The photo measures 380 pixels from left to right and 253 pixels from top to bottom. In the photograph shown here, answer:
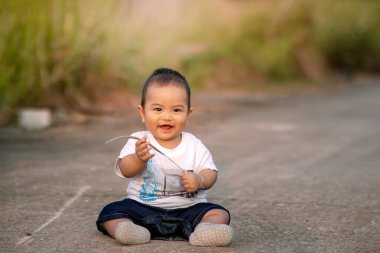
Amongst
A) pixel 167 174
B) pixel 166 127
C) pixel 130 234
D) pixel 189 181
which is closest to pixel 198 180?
pixel 189 181

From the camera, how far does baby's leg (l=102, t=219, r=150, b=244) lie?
3.19 metres

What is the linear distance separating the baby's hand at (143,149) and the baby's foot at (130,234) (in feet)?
0.99

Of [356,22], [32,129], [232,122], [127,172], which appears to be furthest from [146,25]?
[356,22]

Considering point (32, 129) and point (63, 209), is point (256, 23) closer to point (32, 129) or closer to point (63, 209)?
point (32, 129)

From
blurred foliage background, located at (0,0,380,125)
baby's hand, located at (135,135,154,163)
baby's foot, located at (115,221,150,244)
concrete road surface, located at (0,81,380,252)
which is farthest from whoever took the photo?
blurred foliage background, located at (0,0,380,125)

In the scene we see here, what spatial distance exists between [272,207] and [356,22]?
525 inches

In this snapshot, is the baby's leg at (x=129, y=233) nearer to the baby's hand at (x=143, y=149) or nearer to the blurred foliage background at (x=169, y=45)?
the baby's hand at (x=143, y=149)

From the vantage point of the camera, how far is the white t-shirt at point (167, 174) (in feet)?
11.5

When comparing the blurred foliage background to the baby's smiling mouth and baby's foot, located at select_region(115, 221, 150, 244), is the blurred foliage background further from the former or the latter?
baby's foot, located at select_region(115, 221, 150, 244)

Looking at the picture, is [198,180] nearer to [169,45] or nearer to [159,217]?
[159,217]

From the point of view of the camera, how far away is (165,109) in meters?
3.45

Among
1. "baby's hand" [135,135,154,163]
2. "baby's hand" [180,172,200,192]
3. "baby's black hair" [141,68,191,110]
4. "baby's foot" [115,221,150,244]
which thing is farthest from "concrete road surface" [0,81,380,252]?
"baby's black hair" [141,68,191,110]

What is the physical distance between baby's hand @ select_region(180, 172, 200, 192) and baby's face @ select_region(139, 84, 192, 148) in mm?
254

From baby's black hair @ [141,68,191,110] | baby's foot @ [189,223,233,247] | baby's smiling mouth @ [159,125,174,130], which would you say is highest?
baby's black hair @ [141,68,191,110]
